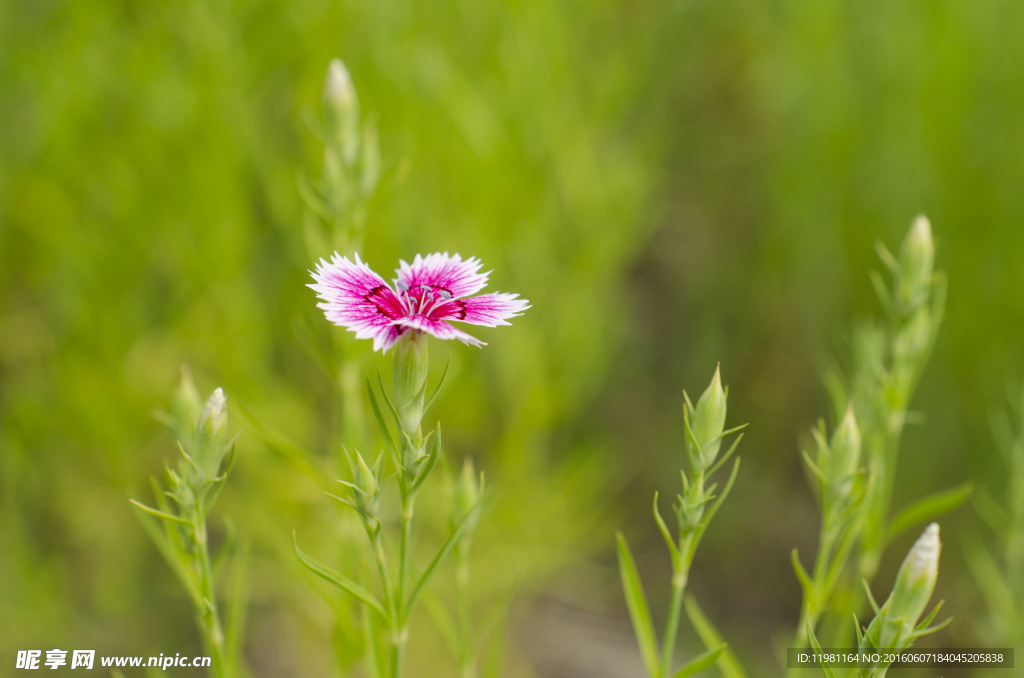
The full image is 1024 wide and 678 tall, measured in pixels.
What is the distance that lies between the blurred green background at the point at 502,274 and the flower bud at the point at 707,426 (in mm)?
632

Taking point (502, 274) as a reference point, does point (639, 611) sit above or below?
below

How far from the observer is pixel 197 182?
5.50ft

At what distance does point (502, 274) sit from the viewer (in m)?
1.91

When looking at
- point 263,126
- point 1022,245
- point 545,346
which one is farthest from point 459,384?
point 1022,245

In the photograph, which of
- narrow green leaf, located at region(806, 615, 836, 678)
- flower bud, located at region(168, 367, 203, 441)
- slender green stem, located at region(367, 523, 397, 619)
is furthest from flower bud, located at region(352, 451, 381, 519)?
narrow green leaf, located at region(806, 615, 836, 678)

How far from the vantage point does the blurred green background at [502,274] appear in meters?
1.71

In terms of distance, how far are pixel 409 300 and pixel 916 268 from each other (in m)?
0.64

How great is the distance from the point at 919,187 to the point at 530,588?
4.81ft

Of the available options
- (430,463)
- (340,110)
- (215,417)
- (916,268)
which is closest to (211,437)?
(215,417)

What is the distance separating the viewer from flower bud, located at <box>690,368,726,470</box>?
0.77 meters

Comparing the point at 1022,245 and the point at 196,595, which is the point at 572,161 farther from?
the point at 196,595

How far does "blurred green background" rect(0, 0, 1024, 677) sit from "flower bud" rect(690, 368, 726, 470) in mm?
632

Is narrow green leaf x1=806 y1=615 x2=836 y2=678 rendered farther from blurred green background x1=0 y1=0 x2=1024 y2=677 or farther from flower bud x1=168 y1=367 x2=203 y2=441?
blurred green background x1=0 y1=0 x2=1024 y2=677

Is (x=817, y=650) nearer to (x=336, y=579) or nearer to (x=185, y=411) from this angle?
(x=336, y=579)
